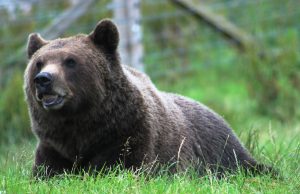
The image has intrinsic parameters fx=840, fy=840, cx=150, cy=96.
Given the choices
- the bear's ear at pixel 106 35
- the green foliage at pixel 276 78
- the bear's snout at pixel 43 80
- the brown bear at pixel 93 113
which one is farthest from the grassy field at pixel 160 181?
the green foliage at pixel 276 78

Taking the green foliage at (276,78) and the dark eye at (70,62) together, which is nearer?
the dark eye at (70,62)

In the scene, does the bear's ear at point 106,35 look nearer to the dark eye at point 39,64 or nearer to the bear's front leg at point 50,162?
the dark eye at point 39,64

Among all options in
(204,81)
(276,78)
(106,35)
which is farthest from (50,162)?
(204,81)

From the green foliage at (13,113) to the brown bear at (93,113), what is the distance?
2.32m

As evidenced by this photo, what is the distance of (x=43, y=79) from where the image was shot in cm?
593

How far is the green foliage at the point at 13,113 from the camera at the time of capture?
8.86 m

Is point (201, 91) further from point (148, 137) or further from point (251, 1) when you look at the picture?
point (148, 137)

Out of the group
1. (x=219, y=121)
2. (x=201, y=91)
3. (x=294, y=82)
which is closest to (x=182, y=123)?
(x=219, y=121)

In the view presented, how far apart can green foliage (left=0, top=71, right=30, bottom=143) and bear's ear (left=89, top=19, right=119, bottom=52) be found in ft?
7.99

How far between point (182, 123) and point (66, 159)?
1038 millimetres

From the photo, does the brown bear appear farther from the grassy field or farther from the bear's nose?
the grassy field

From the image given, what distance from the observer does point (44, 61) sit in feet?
20.3

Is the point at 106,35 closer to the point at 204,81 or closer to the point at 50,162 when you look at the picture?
the point at 50,162

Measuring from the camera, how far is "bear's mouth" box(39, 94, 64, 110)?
19.7 feet
